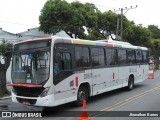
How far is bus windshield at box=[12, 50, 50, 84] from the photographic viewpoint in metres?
10.4

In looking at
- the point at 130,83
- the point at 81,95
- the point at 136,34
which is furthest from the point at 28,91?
the point at 136,34

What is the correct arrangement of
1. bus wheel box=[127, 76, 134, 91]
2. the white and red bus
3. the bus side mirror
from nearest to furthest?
the white and red bus → the bus side mirror → bus wheel box=[127, 76, 134, 91]

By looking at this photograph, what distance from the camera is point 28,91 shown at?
10617mm

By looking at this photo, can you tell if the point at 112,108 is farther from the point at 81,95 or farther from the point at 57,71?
the point at 57,71

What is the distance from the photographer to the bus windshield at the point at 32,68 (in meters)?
10.4

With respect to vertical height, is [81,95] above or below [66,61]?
below

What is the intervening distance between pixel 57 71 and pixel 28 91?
125 cm

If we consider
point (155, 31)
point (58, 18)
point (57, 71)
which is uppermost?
point (155, 31)

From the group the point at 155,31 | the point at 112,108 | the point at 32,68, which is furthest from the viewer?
the point at 155,31

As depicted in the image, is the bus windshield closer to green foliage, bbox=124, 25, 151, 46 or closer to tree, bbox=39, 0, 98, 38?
tree, bbox=39, 0, 98, 38

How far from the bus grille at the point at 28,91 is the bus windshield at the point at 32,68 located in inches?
9.9

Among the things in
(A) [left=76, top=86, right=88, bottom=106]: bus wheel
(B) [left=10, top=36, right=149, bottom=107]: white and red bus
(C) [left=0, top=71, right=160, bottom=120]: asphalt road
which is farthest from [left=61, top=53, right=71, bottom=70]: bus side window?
(C) [left=0, top=71, right=160, bottom=120]: asphalt road

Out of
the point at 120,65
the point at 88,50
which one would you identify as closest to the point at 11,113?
the point at 88,50

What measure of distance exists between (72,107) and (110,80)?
3337 mm
